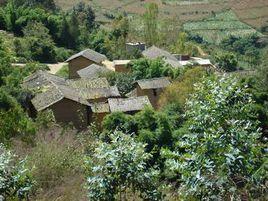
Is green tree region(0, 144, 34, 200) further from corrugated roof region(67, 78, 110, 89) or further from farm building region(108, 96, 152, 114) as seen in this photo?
corrugated roof region(67, 78, 110, 89)

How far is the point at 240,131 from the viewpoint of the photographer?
6688 mm

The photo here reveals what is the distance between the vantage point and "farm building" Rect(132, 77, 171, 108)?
30.8m

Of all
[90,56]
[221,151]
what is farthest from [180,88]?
[221,151]

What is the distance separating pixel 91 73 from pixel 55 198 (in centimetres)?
2525

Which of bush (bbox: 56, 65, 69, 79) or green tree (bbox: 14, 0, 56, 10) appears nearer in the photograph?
bush (bbox: 56, 65, 69, 79)

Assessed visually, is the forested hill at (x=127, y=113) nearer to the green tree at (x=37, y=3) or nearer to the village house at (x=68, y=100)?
the village house at (x=68, y=100)

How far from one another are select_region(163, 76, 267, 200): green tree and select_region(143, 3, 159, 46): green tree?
46541 millimetres

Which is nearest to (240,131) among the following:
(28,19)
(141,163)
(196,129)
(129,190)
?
(196,129)

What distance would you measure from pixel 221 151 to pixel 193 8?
79.8 meters

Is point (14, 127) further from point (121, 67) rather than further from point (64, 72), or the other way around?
point (64, 72)

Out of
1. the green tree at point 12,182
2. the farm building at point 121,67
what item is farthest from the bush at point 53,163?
the farm building at point 121,67

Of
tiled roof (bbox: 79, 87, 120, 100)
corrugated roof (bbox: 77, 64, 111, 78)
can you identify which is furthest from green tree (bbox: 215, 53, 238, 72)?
tiled roof (bbox: 79, 87, 120, 100)

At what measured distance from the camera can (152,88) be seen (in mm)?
30797

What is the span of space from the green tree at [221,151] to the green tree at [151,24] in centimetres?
4654
